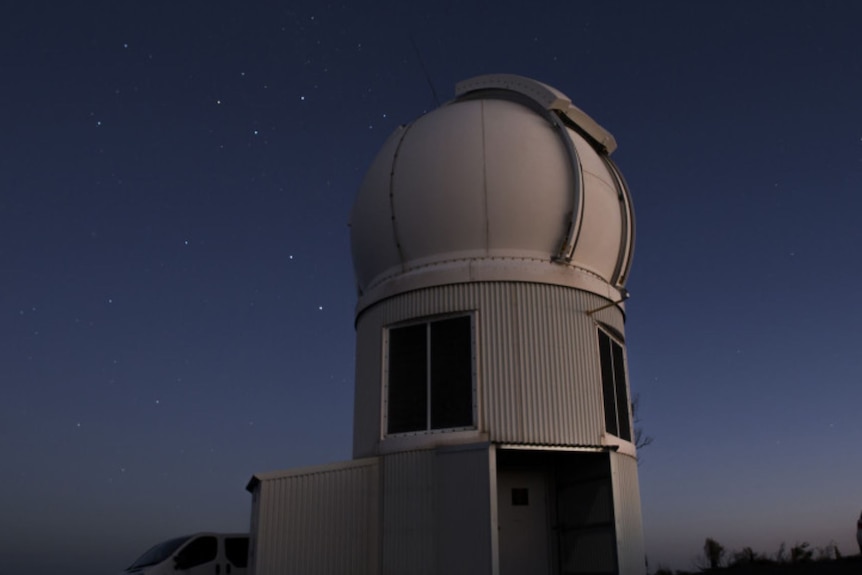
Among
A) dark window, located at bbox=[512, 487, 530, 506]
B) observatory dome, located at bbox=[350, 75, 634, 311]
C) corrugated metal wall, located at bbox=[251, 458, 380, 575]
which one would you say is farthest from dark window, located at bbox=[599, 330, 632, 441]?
corrugated metal wall, located at bbox=[251, 458, 380, 575]

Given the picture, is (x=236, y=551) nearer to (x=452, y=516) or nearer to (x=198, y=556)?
(x=198, y=556)

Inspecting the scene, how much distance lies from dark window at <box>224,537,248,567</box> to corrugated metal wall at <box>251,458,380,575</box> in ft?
11.6

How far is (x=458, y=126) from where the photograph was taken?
510 inches

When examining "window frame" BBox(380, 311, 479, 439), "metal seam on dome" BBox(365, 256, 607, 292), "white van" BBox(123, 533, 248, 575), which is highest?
"metal seam on dome" BBox(365, 256, 607, 292)

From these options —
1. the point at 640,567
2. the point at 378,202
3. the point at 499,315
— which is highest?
the point at 378,202

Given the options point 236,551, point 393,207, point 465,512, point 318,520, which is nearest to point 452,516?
point 465,512

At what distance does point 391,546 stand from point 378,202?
5.78m

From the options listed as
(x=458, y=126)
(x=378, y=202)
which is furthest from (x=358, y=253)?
(x=458, y=126)

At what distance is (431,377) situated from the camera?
11758 mm

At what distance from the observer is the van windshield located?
13422 mm

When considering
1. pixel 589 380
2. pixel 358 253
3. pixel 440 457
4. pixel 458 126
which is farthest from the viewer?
pixel 358 253

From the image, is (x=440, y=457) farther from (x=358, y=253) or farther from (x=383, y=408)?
(x=358, y=253)

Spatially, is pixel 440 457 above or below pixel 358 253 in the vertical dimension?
below

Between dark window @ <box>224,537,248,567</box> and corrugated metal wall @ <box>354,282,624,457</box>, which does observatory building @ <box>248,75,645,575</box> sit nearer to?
corrugated metal wall @ <box>354,282,624,457</box>
